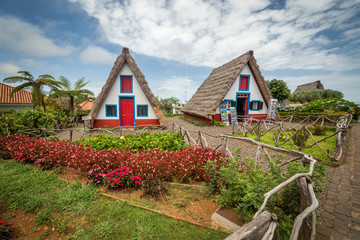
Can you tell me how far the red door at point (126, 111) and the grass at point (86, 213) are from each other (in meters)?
7.90

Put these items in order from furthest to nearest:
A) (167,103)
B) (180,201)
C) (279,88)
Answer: (167,103), (279,88), (180,201)

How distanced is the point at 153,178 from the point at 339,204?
3.89 metres

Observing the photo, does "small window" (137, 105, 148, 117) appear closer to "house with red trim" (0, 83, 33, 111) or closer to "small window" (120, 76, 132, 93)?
"small window" (120, 76, 132, 93)

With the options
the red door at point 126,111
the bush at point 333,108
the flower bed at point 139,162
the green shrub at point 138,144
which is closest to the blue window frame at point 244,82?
the bush at point 333,108

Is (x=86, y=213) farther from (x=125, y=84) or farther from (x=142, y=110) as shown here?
(x=125, y=84)

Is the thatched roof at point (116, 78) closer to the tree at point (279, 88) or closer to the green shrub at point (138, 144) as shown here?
the green shrub at point (138, 144)

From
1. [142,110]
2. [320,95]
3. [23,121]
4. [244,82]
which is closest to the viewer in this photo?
[23,121]

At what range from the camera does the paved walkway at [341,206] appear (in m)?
2.20

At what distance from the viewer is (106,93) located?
10883 mm

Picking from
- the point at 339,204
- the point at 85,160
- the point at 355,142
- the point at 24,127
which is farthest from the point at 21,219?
the point at 355,142

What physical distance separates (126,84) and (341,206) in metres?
12.3

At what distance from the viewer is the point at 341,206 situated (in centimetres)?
277

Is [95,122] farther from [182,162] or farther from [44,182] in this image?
[182,162]

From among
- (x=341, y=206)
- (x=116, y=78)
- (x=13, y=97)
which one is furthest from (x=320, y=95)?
(x=13, y=97)
